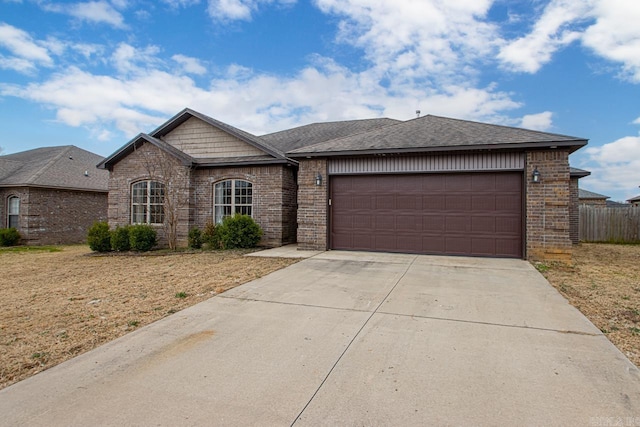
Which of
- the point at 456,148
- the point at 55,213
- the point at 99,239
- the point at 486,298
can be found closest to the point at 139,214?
the point at 99,239

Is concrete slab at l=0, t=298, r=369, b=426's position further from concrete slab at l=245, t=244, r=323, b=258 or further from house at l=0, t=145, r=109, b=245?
house at l=0, t=145, r=109, b=245

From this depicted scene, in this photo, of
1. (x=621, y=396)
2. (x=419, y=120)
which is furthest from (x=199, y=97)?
(x=621, y=396)

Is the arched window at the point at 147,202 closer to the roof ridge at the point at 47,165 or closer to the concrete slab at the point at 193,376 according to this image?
the roof ridge at the point at 47,165

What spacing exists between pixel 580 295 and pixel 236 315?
17.5 feet

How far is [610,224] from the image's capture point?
1658cm

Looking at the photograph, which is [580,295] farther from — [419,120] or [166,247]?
[166,247]

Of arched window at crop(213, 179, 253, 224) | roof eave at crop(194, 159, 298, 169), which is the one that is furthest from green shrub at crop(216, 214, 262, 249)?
roof eave at crop(194, 159, 298, 169)

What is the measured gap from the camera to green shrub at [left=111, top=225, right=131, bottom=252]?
11688mm

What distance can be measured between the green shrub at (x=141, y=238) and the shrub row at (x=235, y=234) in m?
1.88

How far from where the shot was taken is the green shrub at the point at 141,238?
455 inches

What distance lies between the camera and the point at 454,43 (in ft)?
38.8

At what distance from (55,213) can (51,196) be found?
820mm

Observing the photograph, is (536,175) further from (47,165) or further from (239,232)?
(47,165)

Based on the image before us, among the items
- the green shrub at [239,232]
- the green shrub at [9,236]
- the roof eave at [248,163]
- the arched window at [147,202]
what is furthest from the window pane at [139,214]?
the green shrub at [9,236]
